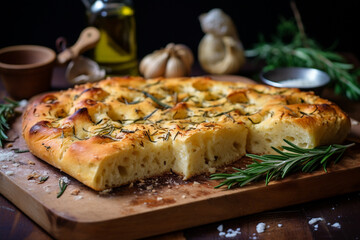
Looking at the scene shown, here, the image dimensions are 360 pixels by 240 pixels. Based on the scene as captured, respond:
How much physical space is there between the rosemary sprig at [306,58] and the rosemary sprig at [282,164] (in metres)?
1.80

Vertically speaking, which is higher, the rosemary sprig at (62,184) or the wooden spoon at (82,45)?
the wooden spoon at (82,45)

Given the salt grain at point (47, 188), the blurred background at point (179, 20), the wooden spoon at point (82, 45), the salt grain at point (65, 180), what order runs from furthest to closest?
the blurred background at point (179, 20), the wooden spoon at point (82, 45), the salt grain at point (65, 180), the salt grain at point (47, 188)

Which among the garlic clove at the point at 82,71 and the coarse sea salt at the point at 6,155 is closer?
the coarse sea salt at the point at 6,155

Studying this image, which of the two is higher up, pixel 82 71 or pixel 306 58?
pixel 82 71

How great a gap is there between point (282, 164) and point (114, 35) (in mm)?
2823

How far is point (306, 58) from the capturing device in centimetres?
522

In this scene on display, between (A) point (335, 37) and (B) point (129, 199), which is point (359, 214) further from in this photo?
(A) point (335, 37)

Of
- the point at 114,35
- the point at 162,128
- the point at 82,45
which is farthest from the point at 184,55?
the point at 162,128

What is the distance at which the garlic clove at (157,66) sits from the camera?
15.7 ft

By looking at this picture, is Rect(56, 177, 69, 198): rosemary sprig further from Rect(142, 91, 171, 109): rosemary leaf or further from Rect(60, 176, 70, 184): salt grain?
Rect(142, 91, 171, 109): rosemary leaf

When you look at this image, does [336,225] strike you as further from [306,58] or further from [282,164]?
[306,58]

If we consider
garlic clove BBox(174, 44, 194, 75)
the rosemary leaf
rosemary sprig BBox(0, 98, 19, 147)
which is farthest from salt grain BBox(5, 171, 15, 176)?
garlic clove BBox(174, 44, 194, 75)

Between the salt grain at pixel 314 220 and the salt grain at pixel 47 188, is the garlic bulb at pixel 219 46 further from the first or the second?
the salt grain at pixel 47 188

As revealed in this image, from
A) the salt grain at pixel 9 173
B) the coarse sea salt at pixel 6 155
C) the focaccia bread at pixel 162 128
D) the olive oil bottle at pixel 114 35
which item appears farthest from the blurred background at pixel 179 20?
the salt grain at pixel 9 173
